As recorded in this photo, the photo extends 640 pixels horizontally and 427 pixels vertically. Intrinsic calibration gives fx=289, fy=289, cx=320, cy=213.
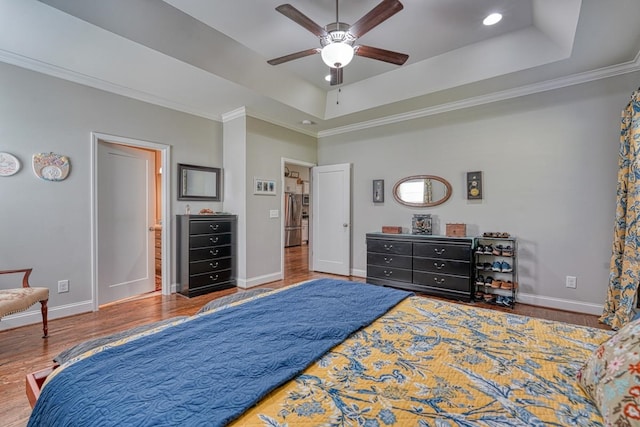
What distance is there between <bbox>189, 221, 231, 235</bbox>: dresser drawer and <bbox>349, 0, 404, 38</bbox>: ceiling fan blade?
307 cm

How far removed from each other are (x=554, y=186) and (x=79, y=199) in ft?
18.3

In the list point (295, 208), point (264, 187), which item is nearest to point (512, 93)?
point (264, 187)

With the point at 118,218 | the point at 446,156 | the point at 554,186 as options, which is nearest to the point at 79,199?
the point at 118,218

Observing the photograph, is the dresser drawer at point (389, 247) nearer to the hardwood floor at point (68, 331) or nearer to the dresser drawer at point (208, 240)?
the hardwood floor at point (68, 331)

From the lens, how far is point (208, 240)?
4.17m

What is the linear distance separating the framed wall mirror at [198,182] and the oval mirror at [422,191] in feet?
9.53

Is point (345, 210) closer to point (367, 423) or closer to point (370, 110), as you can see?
point (370, 110)

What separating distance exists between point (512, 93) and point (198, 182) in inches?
178

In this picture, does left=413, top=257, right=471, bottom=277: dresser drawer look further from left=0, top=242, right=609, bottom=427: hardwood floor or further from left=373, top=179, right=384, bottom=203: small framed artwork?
left=373, top=179, right=384, bottom=203: small framed artwork

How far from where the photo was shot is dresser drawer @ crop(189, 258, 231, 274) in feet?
13.2

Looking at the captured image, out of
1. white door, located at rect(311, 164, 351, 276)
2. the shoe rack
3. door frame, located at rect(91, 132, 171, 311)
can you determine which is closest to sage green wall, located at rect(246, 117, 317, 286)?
white door, located at rect(311, 164, 351, 276)

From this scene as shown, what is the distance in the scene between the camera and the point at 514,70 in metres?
3.19

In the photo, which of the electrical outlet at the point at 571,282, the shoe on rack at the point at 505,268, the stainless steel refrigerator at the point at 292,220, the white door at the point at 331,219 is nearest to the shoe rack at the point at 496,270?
the shoe on rack at the point at 505,268

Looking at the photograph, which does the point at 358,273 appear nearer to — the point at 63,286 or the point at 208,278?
the point at 208,278
